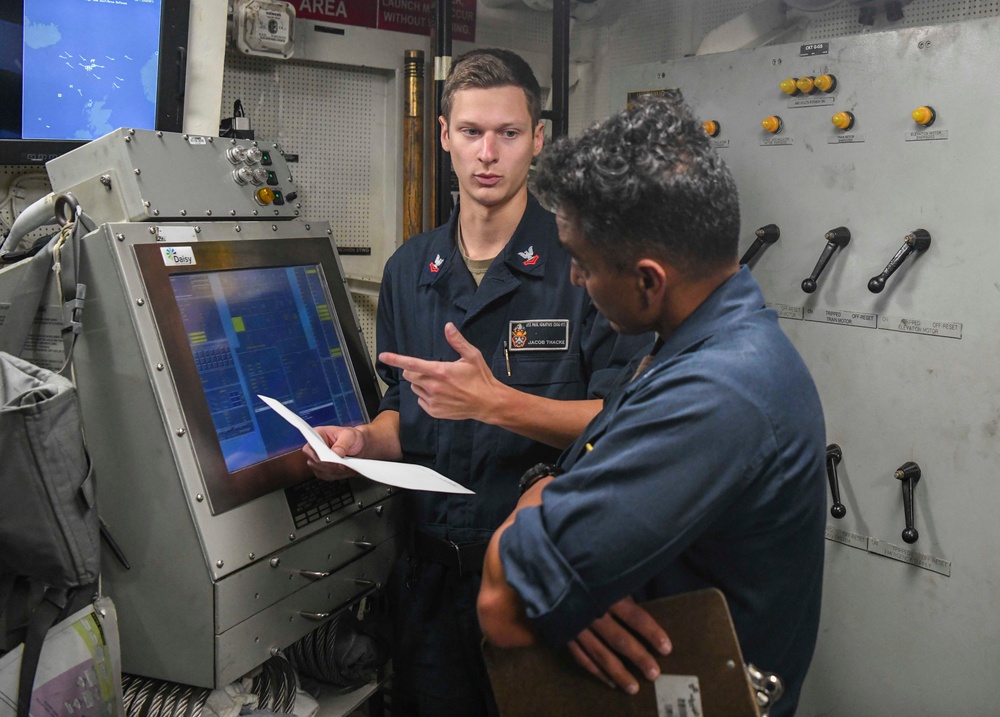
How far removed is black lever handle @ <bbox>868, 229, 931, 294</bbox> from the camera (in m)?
2.14

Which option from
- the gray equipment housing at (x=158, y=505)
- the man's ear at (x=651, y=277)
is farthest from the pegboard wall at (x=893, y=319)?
the gray equipment housing at (x=158, y=505)

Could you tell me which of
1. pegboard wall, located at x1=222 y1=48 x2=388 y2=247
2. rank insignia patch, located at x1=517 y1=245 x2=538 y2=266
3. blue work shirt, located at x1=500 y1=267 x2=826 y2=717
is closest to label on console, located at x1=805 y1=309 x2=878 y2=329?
rank insignia patch, located at x1=517 y1=245 x2=538 y2=266

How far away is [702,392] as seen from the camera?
1085 mm

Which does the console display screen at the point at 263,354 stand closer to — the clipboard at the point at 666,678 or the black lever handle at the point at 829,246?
the clipboard at the point at 666,678

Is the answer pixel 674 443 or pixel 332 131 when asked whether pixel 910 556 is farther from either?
pixel 332 131

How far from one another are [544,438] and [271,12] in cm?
172

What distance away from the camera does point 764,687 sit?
115 cm

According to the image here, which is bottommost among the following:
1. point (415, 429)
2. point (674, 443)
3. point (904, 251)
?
point (415, 429)

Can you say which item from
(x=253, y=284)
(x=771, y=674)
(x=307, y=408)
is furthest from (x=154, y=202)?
(x=771, y=674)

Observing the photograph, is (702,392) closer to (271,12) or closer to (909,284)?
(909,284)

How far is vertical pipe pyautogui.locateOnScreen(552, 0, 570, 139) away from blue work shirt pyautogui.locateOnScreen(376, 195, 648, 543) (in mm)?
1136

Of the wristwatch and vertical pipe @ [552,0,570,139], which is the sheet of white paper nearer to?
the wristwatch

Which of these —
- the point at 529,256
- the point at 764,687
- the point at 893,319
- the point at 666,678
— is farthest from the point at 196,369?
the point at 893,319

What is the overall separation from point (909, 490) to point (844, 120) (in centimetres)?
96
